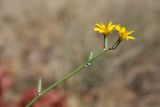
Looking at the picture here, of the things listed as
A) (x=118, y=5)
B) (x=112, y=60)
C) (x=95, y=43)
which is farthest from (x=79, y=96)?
(x=118, y=5)

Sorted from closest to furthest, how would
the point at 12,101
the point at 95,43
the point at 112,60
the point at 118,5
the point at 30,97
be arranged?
the point at 30,97, the point at 12,101, the point at 112,60, the point at 95,43, the point at 118,5


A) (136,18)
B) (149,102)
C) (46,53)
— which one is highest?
(136,18)

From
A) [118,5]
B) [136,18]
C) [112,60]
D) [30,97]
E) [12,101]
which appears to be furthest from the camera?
[118,5]

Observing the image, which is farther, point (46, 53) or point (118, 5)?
point (118, 5)

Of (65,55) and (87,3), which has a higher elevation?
(87,3)

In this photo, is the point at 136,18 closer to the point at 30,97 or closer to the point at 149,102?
the point at 149,102

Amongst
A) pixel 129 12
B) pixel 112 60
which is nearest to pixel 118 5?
pixel 129 12
